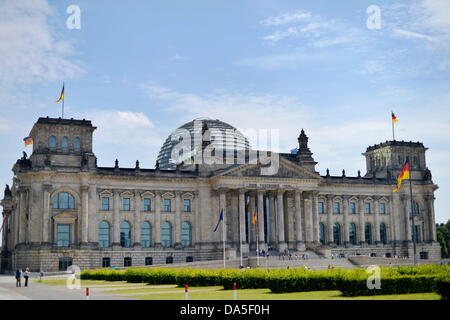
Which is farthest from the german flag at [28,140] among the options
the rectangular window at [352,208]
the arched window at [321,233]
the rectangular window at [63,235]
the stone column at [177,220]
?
the rectangular window at [352,208]

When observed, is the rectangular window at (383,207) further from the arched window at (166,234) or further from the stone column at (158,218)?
the stone column at (158,218)

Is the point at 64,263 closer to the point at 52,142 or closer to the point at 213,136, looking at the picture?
the point at 52,142

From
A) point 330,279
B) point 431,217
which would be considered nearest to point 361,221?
point 431,217

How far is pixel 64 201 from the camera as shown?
271 ft

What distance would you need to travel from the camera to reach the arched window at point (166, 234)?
293 feet

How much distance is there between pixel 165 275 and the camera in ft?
171

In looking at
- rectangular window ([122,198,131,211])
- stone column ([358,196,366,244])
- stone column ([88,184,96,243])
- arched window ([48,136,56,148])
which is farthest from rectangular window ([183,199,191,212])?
stone column ([358,196,366,244])

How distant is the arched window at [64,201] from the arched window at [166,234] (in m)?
14.0

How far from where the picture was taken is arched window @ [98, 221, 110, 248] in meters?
85.1

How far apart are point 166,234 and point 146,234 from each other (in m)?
3.11

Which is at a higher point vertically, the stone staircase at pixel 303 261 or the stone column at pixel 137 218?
the stone column at pixel 137 218
